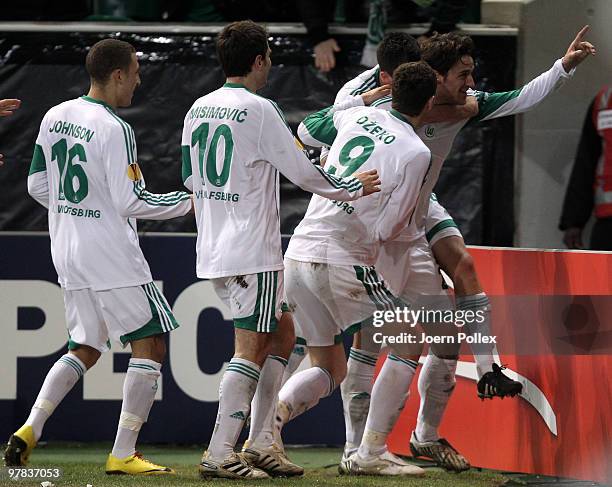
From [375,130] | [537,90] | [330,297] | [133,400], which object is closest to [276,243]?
[330,297]

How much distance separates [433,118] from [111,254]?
5.58ft

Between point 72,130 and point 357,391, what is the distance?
185 centimetres

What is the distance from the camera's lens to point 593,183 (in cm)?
802

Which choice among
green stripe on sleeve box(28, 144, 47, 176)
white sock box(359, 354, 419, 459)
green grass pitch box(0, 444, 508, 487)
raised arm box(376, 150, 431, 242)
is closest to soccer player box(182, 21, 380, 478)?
raised arm box(376, 150, 431, 242)

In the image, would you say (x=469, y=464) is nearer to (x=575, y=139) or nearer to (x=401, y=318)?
(x=401, y=318)

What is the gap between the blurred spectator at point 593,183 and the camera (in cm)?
795

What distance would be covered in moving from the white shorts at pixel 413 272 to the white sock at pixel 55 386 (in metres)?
1.52

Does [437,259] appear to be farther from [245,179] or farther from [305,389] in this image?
[245,179]

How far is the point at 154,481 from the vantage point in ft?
18.0

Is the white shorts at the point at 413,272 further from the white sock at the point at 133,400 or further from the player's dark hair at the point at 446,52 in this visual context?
the white sock at the point at 133,400

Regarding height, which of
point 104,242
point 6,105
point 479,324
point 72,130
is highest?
point 6,105

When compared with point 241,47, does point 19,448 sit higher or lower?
lower

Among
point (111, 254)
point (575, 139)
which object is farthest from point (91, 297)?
point (575, 139)

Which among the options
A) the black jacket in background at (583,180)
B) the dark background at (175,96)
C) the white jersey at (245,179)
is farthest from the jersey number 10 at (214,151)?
the black jacket in background at (583,180)
